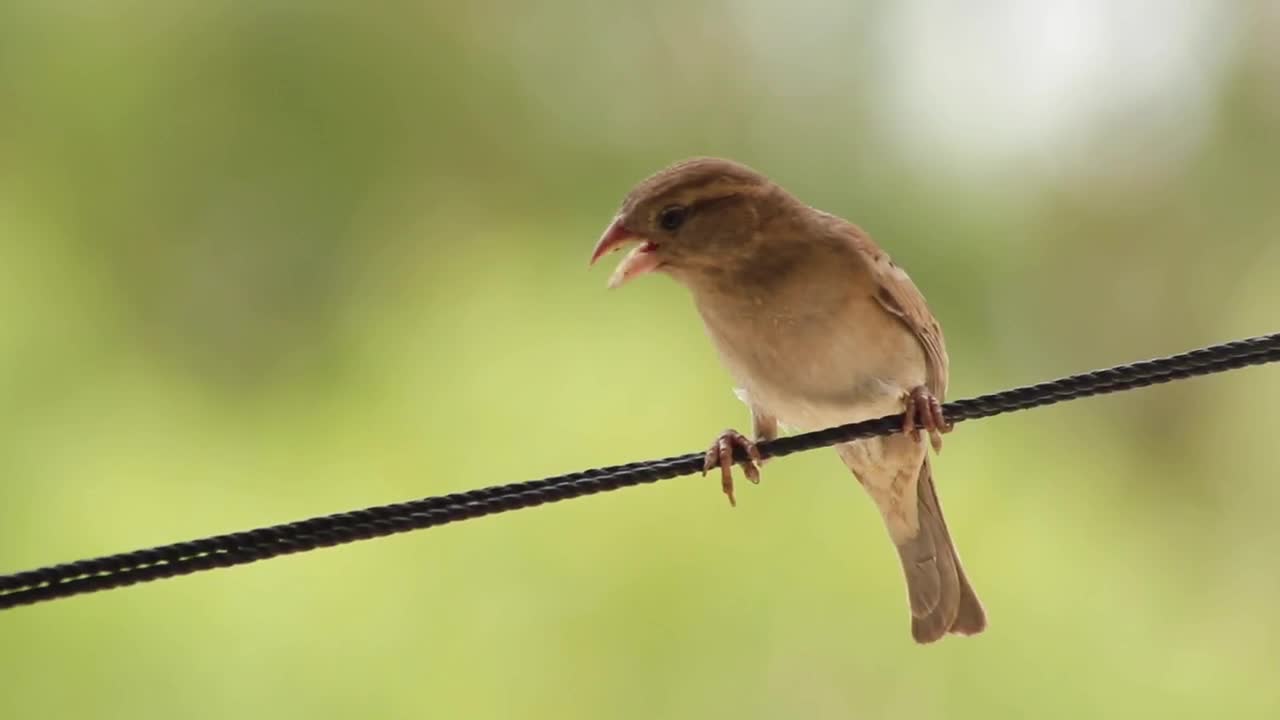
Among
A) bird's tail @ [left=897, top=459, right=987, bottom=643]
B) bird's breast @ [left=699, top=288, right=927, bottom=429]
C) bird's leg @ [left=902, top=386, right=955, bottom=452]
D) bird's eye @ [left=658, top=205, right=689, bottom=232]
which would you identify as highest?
bird's eye @ [left=658, top=205, right=689, bottom=232]

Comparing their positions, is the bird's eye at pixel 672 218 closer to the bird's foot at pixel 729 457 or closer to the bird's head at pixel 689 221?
the bird's head at pixel 689 221

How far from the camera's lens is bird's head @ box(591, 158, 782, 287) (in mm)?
2660

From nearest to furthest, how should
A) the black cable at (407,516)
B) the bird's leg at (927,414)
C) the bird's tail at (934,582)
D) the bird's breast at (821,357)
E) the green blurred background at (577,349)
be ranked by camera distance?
the black cable at (407,516) < the bird's leg at (927,414) < the bird's breast at (821,357) < the bird's tail at (934,582) < the green blurred background at (577,349)

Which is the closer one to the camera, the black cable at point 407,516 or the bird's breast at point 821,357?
the black cable at point 407,516

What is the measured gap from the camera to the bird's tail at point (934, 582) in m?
3.19

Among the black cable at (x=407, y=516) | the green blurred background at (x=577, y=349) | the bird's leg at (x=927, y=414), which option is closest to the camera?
the black cable at (x=407, y=516)

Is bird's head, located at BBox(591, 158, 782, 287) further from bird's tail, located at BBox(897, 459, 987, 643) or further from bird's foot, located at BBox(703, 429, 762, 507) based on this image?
bird's tail, located at BBox(897, 459, 987, 643)

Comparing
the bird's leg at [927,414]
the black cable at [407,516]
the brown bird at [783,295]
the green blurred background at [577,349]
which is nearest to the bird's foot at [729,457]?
the brown bird at [783,295]

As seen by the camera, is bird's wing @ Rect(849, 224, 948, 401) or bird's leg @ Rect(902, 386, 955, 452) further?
bird's wing @ Rect(849, 224, 948, 401)

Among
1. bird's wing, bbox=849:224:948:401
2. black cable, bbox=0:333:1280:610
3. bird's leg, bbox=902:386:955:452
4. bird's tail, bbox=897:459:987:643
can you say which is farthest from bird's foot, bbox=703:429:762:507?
black cable, bbox=0:333:1280:610

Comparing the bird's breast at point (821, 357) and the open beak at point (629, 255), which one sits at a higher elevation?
the open beak at point (629, 255)

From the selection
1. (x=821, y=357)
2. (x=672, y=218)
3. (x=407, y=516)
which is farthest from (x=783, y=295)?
(x=407, y=516)


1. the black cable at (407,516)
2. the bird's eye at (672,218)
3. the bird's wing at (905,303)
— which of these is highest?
the bird's eye at (672,218)

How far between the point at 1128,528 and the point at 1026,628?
25.3 inches
